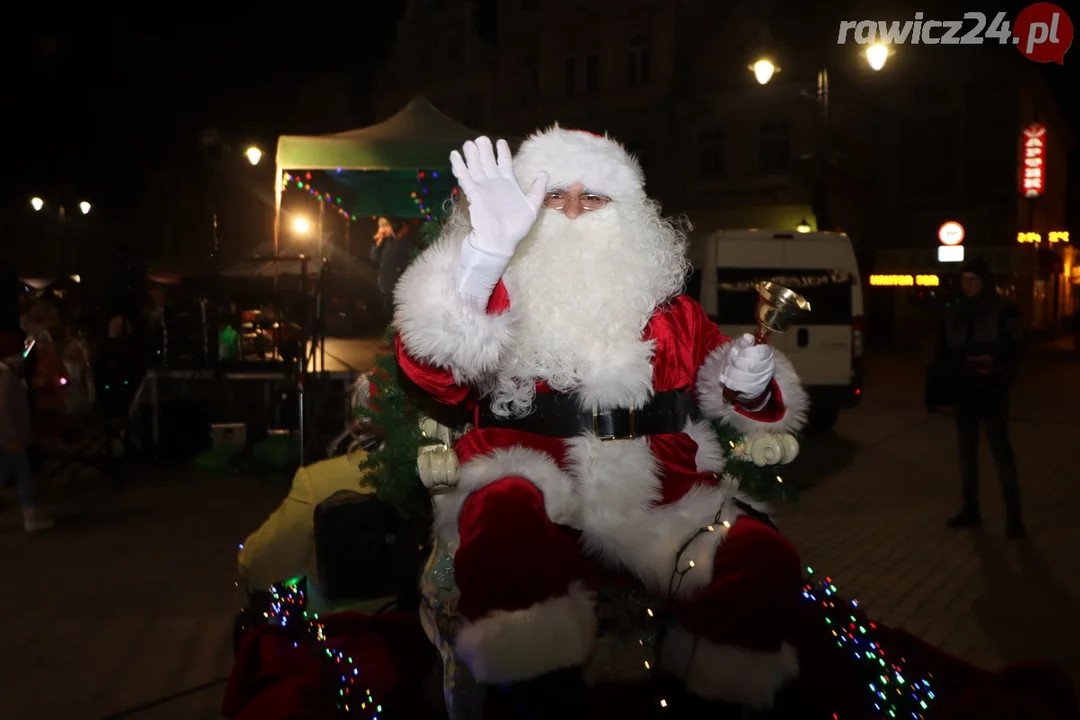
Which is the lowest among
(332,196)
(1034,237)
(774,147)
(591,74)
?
(332,196)

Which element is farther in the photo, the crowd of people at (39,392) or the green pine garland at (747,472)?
the crowd of people at (39,392)

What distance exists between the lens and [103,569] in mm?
5820

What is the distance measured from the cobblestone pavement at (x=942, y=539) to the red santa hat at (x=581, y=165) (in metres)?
1.93

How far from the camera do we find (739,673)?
8.62 ft

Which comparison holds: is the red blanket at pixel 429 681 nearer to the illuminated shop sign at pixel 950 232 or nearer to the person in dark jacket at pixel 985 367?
the person in dark jacket at pixel 985 367

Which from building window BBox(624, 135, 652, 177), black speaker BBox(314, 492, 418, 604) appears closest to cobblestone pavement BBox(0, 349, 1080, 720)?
black speaker BBox(314, 492, 418, 604)

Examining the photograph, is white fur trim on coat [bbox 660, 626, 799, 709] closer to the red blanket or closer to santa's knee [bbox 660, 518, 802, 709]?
santa's knee [bbox 660, 518, 802, 709]

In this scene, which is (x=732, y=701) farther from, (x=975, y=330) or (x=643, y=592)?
(x=975, y=330)

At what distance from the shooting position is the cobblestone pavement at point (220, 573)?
423 centimetres

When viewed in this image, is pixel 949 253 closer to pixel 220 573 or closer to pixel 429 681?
pixel 220 573

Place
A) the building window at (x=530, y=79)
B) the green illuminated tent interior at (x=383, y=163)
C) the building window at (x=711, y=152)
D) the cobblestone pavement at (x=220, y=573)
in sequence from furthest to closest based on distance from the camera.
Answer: the building window at (x=530, y=79) → the building window at (x=711, y=152) → the green illuminated tent interior at (x=383, y=163) → the cobblestone pavement at (x=220, y=573)

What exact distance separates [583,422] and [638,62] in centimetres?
2787

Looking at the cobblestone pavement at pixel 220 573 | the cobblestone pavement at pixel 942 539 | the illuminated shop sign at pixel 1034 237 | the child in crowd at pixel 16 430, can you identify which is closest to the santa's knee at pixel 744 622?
the cobblestone pavement at pixel 942 539

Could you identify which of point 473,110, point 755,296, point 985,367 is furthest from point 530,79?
point 985,367
